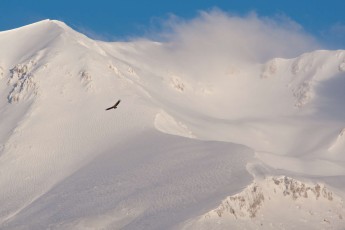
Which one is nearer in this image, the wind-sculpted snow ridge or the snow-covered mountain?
the wind-sculpted snow ridge

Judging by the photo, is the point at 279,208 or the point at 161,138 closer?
the point at 279,208

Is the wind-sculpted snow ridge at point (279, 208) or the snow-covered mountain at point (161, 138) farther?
the snow-covered mountain at point (161, 138)

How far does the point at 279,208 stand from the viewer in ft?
191

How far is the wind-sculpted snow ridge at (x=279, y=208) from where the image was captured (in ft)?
173

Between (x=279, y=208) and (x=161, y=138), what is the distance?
24292mm

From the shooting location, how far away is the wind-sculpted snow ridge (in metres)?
52.7

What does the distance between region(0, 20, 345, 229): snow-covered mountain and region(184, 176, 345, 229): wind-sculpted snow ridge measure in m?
0.12

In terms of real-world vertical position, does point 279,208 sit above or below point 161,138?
below

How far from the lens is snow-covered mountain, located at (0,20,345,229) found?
5787 cm

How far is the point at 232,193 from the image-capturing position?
5516 cm

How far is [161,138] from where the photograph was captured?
79.8m

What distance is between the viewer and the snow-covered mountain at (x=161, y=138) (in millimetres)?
57866

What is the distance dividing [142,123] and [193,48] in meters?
92.9

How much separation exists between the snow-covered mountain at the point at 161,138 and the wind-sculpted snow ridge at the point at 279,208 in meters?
0.12
